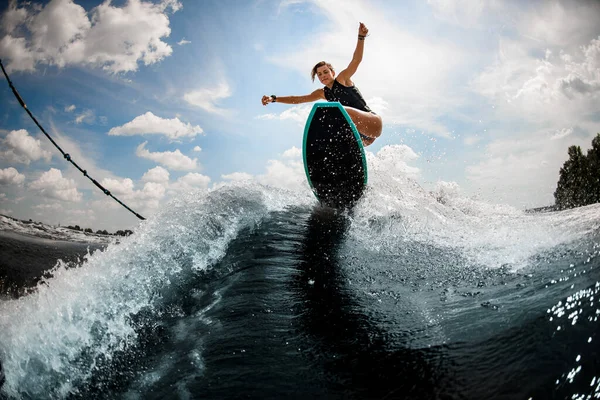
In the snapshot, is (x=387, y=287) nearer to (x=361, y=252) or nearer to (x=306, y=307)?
(x=306, y=307)

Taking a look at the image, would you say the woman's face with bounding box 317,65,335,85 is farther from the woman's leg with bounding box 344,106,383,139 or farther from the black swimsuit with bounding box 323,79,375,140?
the woman's leg with bounding box 344,106,383,139

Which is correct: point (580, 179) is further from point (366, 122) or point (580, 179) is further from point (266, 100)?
point (266, 100)

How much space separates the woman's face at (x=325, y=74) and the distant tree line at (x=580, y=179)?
2312cm

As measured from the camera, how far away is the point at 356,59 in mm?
7535

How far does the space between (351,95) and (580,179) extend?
2418 centimetres

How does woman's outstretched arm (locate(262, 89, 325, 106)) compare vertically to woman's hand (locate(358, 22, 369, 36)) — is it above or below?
below

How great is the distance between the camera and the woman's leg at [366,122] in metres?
7.30

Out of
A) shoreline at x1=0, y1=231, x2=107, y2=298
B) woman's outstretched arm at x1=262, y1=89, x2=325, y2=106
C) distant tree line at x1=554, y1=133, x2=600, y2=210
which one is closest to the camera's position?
shoreline at x1=0, y1=231, x2=107, y2=298

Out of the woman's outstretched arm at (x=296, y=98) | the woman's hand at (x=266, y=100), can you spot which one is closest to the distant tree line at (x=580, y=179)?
the woman's outstretched arm at (x=296, y=98)

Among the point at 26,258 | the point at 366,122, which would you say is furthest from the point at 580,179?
the point at 26,258

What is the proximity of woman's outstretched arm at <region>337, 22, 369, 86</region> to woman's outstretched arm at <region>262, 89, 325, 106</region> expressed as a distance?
64 cm

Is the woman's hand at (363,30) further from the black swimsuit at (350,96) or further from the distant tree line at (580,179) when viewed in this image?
the distant tree line at (580,179)

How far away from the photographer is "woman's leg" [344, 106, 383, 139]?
730 cm

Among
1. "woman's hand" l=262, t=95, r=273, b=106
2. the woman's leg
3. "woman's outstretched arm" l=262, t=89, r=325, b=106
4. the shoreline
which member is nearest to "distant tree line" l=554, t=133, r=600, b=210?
the woman's leg
